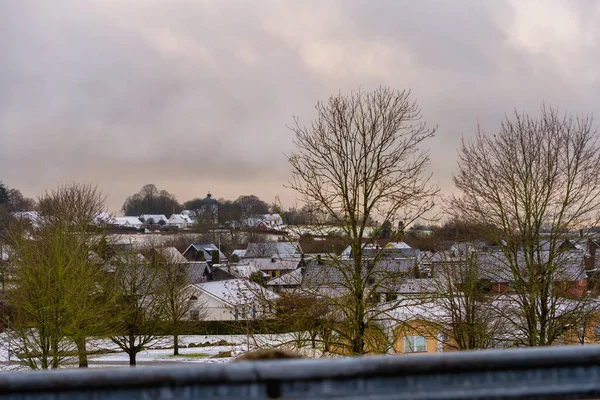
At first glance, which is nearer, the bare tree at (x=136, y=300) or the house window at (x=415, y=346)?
the house window at (x=415, y=346)

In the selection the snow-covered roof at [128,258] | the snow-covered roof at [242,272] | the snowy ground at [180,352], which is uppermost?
the snow-covered roof at [128,258]

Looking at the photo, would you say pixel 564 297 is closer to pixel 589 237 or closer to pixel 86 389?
pixel 589 237

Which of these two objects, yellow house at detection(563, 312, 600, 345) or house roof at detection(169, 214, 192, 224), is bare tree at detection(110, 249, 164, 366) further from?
house roof at detection(169, 214, 192, 224)

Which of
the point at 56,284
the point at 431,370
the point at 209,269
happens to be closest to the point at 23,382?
the point at 431,370

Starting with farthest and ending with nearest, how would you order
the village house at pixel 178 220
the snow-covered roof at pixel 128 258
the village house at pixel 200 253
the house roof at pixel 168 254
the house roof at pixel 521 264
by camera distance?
1. the village house at pixel 178 220
2. the village house at pixel 200 253
3. the house roof at pixel 168 254
4. the snow-covered roof at pixel 128 258
5. the house roof at pixel 521 264

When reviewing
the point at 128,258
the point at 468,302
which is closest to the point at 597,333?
the point at 468,302

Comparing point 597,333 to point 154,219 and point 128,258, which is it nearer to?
point 128,258

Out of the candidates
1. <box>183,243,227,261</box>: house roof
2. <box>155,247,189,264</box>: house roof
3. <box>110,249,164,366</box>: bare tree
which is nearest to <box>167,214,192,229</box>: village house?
<box>183,243,227,261</box>: house roof

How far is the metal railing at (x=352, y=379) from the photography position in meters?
1.80

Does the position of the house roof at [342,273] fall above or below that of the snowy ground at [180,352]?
above

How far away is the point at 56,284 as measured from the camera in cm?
1905

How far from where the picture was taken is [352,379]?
183cm

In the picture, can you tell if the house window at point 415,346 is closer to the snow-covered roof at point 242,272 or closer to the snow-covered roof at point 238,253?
the snow-covered roof at point 242,272

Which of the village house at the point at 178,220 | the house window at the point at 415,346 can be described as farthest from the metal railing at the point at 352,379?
the village house at the point at 178,220
